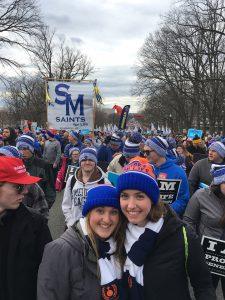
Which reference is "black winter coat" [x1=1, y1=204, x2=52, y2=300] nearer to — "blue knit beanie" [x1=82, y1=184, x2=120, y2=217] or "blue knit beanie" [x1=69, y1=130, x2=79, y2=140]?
"blue knit beanie" [x1=82, y1=184, x2=120, y2=217]

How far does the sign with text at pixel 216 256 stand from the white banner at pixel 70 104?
7.25 metres

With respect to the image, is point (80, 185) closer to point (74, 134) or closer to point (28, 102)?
point (74, 134)

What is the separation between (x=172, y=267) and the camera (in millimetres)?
2148

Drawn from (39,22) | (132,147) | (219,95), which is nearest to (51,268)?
(132,147)

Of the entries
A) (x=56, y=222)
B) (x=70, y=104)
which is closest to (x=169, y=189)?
(x=56, y=222)

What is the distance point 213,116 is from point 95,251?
39.4 m

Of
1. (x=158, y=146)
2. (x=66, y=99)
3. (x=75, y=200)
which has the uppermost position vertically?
(x=66, y=99)

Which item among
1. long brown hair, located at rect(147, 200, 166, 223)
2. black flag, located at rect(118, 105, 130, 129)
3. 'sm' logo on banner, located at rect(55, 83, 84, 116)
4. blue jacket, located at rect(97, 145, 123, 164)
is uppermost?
'sm' logo on banner, located at rect(55, 83, 84, 116)

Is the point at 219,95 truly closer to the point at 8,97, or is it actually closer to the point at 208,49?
the point at 208,49

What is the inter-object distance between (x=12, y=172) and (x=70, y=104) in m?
7.83

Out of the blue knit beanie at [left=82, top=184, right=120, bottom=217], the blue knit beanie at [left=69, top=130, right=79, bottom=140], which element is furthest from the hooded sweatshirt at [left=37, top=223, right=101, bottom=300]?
the blue knit beanie at [left=69, top=130, right=79, bottom=140]

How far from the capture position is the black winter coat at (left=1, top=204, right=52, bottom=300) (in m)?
2.46

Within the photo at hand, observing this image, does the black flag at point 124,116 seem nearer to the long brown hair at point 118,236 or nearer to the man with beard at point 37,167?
the man with beard at point 37,167

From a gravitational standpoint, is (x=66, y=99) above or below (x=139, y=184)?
above
